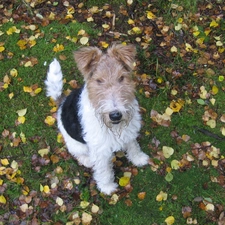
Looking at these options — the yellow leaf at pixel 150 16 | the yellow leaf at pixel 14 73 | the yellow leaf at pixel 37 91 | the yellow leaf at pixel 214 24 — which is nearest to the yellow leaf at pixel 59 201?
the yellow leaf at pixel 37 91

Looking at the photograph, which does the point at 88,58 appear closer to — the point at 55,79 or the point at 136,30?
the point at 55,79

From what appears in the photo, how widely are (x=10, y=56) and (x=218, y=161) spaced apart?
4.45 m

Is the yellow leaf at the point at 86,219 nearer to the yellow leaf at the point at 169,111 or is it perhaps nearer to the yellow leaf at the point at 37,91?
the yellow leaf at the point at 169,111

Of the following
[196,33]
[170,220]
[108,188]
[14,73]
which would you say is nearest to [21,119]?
[14,73]

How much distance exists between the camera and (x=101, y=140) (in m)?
4.19

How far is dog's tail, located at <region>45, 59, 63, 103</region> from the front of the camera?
4734 mm

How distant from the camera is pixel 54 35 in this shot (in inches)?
265

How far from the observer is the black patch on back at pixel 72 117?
14.2ft

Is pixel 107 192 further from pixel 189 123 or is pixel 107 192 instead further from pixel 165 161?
pixel 189 123

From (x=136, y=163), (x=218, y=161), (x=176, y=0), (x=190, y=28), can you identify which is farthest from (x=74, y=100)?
(x=176, y=0)

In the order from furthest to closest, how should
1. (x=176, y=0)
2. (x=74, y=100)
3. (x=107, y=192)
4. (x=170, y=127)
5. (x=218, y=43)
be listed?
(x=176, y=0), (x=218, y=43), (x=170, y=127), (x=107, y=192), (x=74, y=100)

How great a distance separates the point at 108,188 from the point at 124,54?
218 cm

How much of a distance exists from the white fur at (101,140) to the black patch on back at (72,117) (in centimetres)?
11

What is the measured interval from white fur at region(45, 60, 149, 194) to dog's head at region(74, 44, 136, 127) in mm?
240
